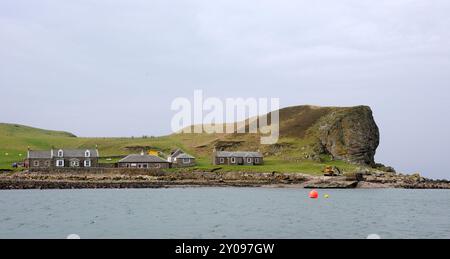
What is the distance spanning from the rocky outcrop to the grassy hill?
1027 millimetres

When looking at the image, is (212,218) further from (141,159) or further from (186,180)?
(141,159)

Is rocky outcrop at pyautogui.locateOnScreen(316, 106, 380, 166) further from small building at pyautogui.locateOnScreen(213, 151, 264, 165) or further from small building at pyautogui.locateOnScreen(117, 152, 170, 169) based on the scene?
small building at pyautogui.locateOnScreen(117, 152, 170, 169)

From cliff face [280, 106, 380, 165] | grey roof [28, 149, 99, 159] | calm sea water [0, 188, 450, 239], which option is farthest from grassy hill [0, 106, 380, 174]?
calm sea water [0, 188, 450, 239]

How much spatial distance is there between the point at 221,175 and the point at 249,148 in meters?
42.8

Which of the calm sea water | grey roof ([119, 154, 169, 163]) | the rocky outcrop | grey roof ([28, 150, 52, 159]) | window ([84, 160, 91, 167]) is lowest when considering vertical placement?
the calm sea water

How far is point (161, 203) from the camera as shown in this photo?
6800 centimetres

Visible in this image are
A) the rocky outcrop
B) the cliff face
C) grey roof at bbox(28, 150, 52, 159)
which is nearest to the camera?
grey roof at bbox(28, 150, 52, 159)

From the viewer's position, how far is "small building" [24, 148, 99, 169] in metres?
120

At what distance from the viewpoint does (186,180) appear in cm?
10806

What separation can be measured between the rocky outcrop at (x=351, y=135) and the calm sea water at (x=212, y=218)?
2743 inches

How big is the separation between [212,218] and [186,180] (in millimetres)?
56880

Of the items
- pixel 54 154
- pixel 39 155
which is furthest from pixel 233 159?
pixel 39 155

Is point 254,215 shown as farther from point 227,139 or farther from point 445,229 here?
point 227,139

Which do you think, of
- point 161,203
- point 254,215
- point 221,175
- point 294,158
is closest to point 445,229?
point 254,215
